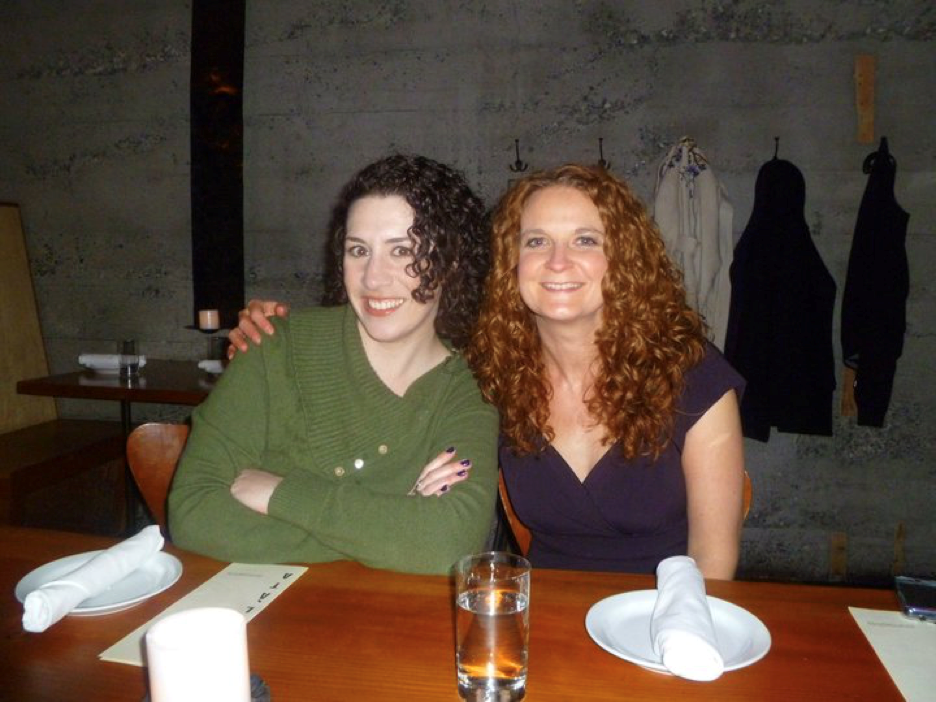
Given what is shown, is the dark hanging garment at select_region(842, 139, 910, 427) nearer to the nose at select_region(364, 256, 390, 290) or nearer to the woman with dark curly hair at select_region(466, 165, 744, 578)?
the woman with dark curly hair at select_region(466, 165, 744, 578)

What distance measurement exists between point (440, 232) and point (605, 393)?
0.54 metres

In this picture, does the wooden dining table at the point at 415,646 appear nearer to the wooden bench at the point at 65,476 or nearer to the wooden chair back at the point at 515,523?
the wooden chair back at the point at 515,523

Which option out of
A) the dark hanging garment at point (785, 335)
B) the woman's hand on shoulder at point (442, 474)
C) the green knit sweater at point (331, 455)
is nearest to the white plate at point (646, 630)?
the green knit sweater at point (331, 455)

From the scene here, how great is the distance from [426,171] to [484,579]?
3.47 ft

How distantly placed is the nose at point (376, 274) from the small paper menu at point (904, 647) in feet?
3.55

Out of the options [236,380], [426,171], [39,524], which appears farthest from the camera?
[39,524]

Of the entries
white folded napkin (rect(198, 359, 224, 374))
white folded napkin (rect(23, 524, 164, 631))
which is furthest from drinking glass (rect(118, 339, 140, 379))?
white folded napkin (rect(23, 524, 164, 631))

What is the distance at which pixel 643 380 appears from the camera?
5.24ft

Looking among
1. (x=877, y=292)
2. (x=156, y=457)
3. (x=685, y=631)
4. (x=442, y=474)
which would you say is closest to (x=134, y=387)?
(x=156, y=457)

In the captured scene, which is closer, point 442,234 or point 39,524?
point 442,234

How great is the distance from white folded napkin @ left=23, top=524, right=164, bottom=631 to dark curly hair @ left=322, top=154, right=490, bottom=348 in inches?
30.4

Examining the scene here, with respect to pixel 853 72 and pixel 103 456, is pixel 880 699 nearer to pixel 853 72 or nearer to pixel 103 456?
pixel 853 72

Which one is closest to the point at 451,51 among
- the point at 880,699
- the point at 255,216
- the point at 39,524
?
the point at 255,216

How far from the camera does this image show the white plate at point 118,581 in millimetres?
1025
